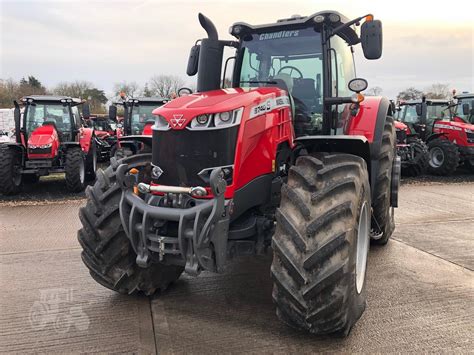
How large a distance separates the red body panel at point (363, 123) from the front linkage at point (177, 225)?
2.10m

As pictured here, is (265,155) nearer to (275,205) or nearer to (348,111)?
(275,205)

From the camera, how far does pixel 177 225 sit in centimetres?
300

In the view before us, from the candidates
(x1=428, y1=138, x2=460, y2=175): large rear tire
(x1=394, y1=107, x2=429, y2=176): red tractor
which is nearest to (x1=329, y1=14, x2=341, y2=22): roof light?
(x1=394, y1=107, x2=429, y2=176): red tractor

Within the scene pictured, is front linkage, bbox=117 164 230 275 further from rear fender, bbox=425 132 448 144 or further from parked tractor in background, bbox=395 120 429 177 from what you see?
rear fender, bbox=425 132 448 144

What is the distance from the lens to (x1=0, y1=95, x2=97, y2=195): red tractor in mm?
9586

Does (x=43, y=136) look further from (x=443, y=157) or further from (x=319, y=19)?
(x=443, y=157)

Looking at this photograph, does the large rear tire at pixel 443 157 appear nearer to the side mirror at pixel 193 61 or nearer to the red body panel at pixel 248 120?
the side mirror at pixel 193 61

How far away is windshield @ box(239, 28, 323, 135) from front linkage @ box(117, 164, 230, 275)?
1574mm

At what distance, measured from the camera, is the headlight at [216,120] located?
303cm

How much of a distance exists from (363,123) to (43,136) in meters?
8.16

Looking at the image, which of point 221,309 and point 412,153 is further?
point 412,153

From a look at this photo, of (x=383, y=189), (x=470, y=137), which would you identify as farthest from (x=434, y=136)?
(x=383, y=189)

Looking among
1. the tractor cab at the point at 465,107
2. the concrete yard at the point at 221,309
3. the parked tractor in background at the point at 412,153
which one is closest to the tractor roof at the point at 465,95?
the tractor cab at the point at 465,107

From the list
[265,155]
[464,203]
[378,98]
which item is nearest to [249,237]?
[265,155]
